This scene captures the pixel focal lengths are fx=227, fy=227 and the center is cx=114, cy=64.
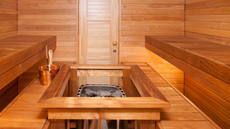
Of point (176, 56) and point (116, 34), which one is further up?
point (116, 34)

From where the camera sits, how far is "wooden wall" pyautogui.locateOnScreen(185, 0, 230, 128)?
303 centimetres

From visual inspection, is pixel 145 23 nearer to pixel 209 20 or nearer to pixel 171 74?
pixel 171 74

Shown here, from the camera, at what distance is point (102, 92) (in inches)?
93.7

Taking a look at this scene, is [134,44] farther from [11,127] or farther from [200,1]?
[11,127]

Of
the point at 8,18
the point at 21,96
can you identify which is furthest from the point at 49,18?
the point at 21,96

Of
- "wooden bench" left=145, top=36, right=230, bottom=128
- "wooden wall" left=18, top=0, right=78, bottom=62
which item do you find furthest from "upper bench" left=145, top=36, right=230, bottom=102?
"wooden wall" left=18, top=0, right=78, bottom=62

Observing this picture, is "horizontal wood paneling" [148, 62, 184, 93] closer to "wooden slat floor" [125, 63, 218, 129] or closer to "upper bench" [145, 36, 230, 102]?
"upper bench" [145, 36, 230, 102]

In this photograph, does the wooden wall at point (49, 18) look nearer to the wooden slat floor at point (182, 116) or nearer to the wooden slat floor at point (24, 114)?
the wooden slat floor at point (24, 114)

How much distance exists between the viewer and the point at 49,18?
4.31 m

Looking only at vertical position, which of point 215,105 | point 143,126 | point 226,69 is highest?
point 226,69

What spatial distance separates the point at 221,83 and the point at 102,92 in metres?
1.18

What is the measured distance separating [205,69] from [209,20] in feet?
5.92

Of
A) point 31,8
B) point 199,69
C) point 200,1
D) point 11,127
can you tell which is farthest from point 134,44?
point 11,127

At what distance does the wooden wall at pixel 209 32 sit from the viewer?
9.94 feet
